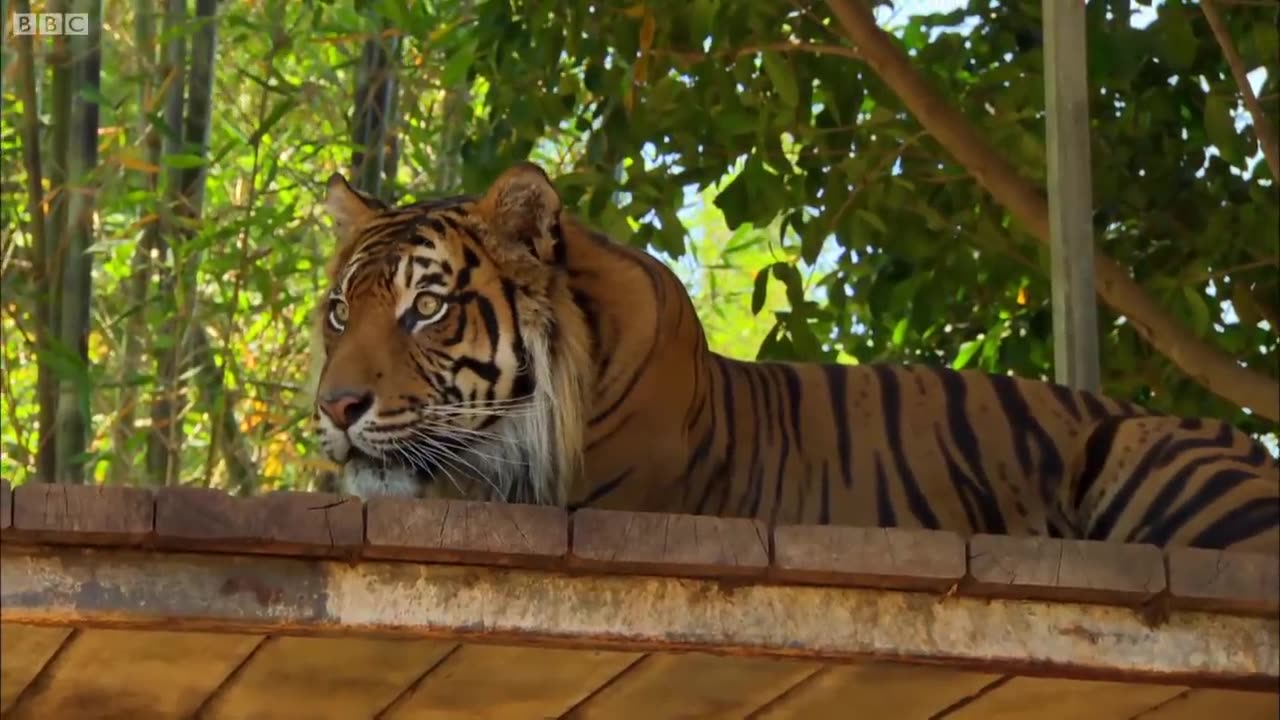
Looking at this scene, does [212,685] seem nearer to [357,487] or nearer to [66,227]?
[357,487]

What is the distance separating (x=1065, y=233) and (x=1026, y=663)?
1.82 m

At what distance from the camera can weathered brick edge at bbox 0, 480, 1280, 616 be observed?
2213 mm

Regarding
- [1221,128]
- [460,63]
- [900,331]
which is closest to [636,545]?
[1221,128]

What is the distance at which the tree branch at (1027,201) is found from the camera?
15.0 feet

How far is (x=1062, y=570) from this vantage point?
8.03ft

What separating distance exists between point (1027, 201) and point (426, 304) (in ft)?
5.52

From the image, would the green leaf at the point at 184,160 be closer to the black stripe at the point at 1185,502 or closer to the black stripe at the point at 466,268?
the black stripe at the point at 466,268

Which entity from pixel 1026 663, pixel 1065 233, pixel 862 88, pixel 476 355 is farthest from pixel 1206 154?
pixel 1026 663

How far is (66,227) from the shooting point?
611cm

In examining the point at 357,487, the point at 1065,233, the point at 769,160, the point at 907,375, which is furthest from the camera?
the point at 769,160

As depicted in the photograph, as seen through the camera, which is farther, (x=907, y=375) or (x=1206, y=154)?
(x=1206, y=154)

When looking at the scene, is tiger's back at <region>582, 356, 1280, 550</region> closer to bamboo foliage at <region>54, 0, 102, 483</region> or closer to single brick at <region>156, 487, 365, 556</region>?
single brick at <region>156, 487, 365, 556</region>

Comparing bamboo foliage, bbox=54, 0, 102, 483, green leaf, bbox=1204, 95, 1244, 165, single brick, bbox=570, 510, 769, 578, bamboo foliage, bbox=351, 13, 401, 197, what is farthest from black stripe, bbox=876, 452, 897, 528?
bamboo foliage, bbox=351, 13, 401, 197

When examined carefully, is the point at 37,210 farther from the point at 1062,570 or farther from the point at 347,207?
the point at 1062,570
